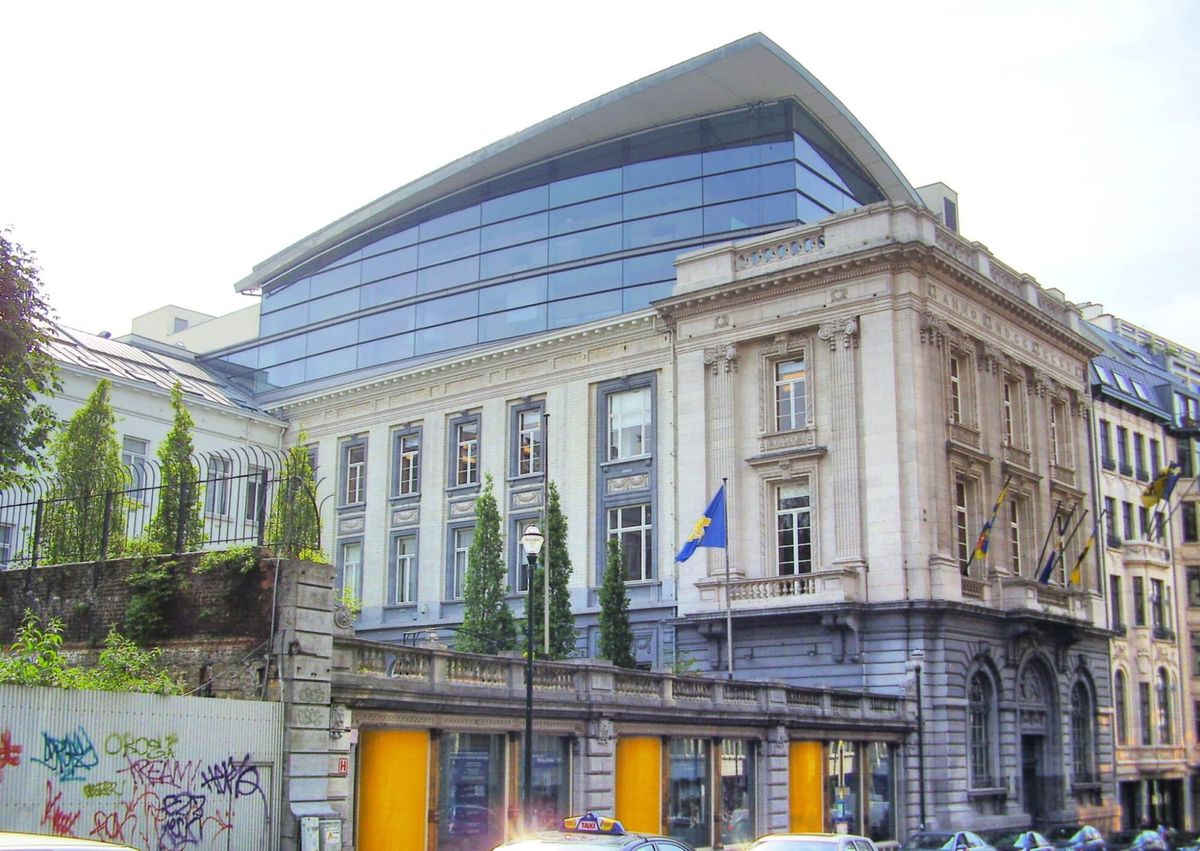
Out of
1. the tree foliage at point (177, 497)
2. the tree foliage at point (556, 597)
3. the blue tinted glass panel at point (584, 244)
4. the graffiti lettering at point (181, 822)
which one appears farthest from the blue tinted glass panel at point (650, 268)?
the graffiti lettering at point (181, 822)

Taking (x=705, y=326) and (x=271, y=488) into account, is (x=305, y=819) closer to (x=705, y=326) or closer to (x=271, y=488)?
(x=705, y=326)

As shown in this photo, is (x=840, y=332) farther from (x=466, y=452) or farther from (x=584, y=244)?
(x=466, y=452)

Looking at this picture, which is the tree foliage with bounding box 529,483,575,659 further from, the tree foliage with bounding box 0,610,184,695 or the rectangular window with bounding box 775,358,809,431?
the tree foliage with bounding box 0,610,184,695

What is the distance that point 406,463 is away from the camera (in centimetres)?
5816

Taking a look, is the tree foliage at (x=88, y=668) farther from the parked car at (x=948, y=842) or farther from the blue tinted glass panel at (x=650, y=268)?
the blue tinted glass panel at (x=650, y=268)

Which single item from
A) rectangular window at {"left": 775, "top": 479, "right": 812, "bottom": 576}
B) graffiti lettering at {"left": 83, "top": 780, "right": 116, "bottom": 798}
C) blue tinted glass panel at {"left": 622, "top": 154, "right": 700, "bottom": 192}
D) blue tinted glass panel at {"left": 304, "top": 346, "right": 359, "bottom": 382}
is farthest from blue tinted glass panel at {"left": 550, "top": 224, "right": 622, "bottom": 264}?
graffiti lettering at {"left": 83, "top": 780, "right": 116, "bottom": 798}

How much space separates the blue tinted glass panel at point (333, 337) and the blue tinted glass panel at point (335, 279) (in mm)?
2104

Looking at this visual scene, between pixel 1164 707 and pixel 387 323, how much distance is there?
3903cm

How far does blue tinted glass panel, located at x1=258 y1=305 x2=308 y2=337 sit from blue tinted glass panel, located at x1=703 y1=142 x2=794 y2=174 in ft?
76.7

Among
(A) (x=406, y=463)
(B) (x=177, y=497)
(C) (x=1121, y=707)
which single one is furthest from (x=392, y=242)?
(C) (x=1121, y=707)

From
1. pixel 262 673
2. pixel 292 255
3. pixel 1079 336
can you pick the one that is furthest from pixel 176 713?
pixel 292 255

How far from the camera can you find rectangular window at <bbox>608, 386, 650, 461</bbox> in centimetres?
5012

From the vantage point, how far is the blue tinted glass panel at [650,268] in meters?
53.2

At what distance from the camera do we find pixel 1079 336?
176 ft
